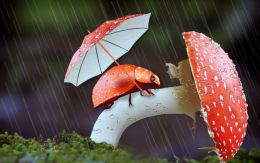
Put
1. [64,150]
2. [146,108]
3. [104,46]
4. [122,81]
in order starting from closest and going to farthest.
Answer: [64,150]
[122,81]
[146,108]
[104,46]

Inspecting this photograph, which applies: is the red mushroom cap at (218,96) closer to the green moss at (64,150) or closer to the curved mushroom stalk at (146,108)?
the curved mushroom stalk at (146,108)

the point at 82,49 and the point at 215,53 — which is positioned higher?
the point at 82,49

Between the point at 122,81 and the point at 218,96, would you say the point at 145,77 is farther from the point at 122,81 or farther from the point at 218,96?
the point at 218,96

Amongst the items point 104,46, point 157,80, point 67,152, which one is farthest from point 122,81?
point 67,152

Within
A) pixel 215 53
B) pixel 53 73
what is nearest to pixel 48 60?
pixel 53 73

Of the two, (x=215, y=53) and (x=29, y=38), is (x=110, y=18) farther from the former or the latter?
(x=215, y=53)

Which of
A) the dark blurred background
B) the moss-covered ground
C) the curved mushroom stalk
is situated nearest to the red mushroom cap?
the curved mushroom stalk

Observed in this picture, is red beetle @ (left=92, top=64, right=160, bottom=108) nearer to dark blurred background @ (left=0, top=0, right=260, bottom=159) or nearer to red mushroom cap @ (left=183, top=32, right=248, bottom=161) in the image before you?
dark blurred background @ (left=0, top=0, right=260, bottom=159)
